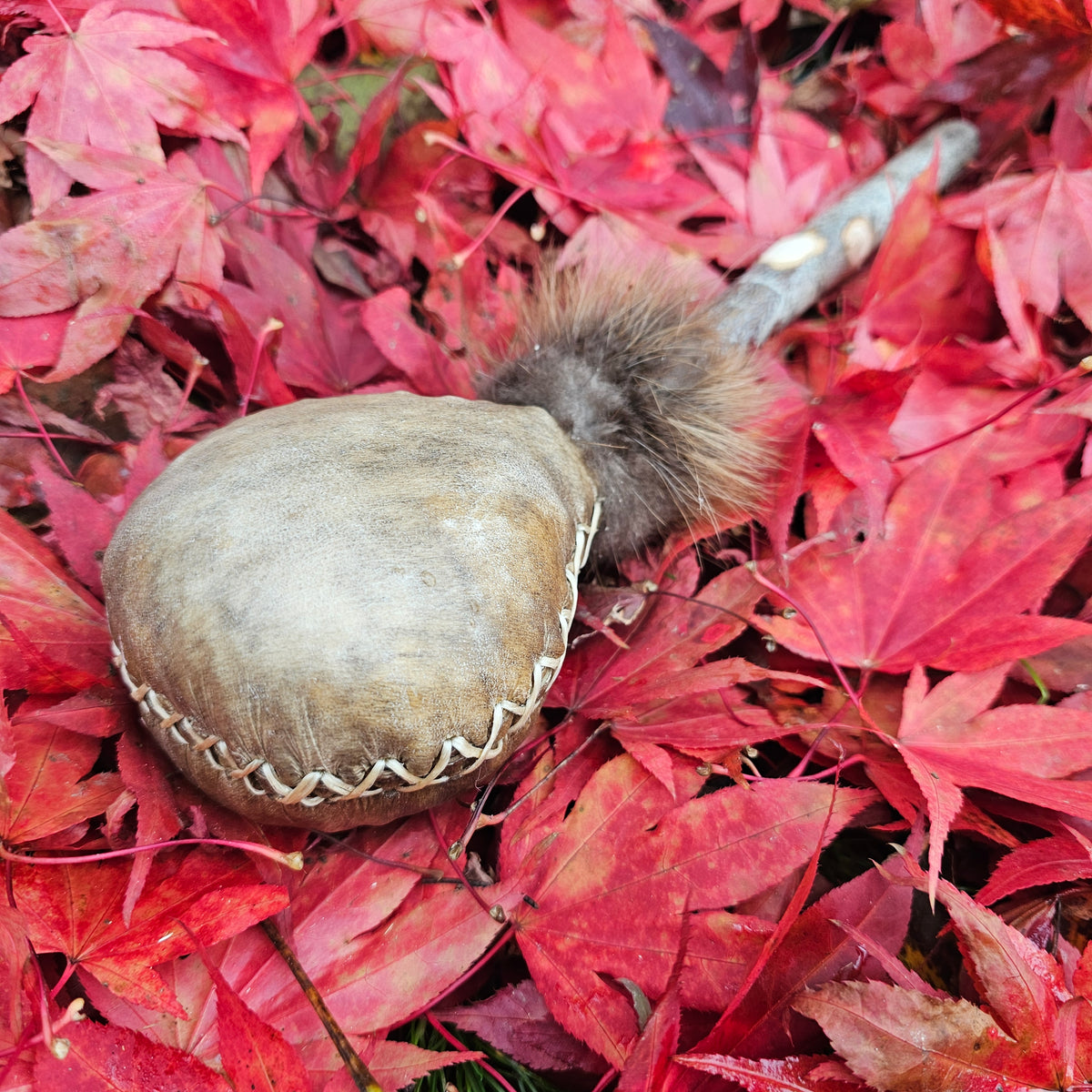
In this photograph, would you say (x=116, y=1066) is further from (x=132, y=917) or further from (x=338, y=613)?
(x=338, y=613)

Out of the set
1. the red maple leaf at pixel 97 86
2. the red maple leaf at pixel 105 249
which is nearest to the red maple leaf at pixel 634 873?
the red maple leaf at pixel 105 249

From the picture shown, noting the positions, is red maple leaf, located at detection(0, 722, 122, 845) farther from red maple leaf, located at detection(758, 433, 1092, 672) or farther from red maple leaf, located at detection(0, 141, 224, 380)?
red maple leaf, located at detection(758, 433, 1092, 672)

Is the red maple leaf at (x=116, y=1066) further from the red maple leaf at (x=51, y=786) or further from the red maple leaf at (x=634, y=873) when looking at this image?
the red maple leaf at (x=634, y=873)

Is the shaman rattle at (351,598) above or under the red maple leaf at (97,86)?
under

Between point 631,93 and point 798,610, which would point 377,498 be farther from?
point 631,93

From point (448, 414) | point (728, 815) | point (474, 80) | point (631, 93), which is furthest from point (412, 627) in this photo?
point (631, 93)

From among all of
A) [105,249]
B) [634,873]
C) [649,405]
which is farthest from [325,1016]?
[105,249]

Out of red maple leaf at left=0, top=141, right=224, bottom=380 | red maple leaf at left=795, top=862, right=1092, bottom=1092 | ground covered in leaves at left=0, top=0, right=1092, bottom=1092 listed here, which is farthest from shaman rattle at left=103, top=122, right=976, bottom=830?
red maple leaf at left=795, top=862, right=1092, bottom=1092
